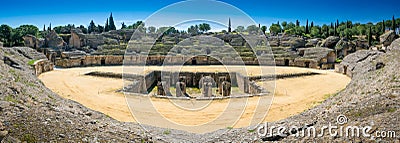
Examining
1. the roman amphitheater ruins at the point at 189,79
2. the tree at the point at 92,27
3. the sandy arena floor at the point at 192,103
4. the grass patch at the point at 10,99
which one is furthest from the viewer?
the tree at the point at 92,27

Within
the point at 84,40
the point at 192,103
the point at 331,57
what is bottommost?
the point at 192,103

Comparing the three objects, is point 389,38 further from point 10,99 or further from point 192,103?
point 10,99

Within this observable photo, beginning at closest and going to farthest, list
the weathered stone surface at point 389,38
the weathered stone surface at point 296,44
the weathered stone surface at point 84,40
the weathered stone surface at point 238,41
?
the weathered stone surface at point 389,38 → the weathered stone surface at point 84,40 → the weathered stone surface at point 296,44 → the weathered stone surface at point 238,41

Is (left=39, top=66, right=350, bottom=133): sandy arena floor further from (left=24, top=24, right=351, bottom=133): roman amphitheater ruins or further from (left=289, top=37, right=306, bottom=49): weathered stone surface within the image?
(left=289, top=37, right=306, bottom=49): weathered stone surface

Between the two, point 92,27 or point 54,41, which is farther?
point 92,27

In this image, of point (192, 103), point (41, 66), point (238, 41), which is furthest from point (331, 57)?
point (41, 66)

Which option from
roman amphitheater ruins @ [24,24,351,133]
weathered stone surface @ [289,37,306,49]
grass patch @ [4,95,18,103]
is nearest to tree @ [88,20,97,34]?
roman amphitheater ruins @ [24,24,351,133]

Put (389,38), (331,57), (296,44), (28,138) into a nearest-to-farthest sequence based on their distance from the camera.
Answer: (28,138) < (331,57) < (389,38) < (296,44)

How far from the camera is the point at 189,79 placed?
27.9 m

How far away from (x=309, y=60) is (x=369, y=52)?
784 cm

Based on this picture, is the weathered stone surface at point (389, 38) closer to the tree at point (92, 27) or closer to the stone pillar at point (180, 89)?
the stone pillar at point (180, 89)

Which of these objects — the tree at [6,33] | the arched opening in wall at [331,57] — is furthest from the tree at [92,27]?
the arched opening in wall at [331,57]

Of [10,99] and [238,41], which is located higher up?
[238,41]

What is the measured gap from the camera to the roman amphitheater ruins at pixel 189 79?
15438 millimetres
